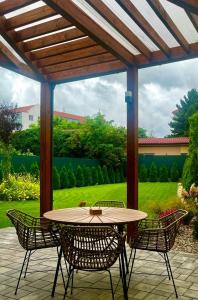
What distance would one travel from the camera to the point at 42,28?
4.86m

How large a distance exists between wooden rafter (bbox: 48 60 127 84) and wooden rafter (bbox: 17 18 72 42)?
1.10 metres

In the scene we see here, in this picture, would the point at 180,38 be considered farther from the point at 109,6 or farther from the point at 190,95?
the point at 190,95

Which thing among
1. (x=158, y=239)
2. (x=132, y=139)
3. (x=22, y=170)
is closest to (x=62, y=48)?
(x=132, y=139)

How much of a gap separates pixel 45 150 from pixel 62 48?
187 cm

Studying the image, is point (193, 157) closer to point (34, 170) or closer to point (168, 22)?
point (168, 22)

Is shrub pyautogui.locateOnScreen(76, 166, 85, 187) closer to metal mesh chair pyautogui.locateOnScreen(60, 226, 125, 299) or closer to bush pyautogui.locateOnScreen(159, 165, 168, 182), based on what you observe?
bush pyautogui.locateOnScreen(159, 165, 168, 182)

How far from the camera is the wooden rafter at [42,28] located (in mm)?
4668

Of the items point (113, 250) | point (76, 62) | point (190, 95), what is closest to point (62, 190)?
point (76, 62)

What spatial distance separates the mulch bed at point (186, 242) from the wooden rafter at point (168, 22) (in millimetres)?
2852

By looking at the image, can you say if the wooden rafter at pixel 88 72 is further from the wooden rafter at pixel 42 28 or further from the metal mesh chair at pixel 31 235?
the metal mesh chair at pixel 31 235

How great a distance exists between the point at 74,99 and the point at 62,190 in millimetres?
21558

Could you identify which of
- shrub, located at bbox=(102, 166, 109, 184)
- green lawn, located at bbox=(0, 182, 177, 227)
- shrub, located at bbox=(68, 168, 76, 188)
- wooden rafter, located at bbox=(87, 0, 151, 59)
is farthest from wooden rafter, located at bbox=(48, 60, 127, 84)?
shrub, located at bbox=(102, 166, 109, 184)

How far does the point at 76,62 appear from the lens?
5738 mm

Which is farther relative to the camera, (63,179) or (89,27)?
(63,179)
